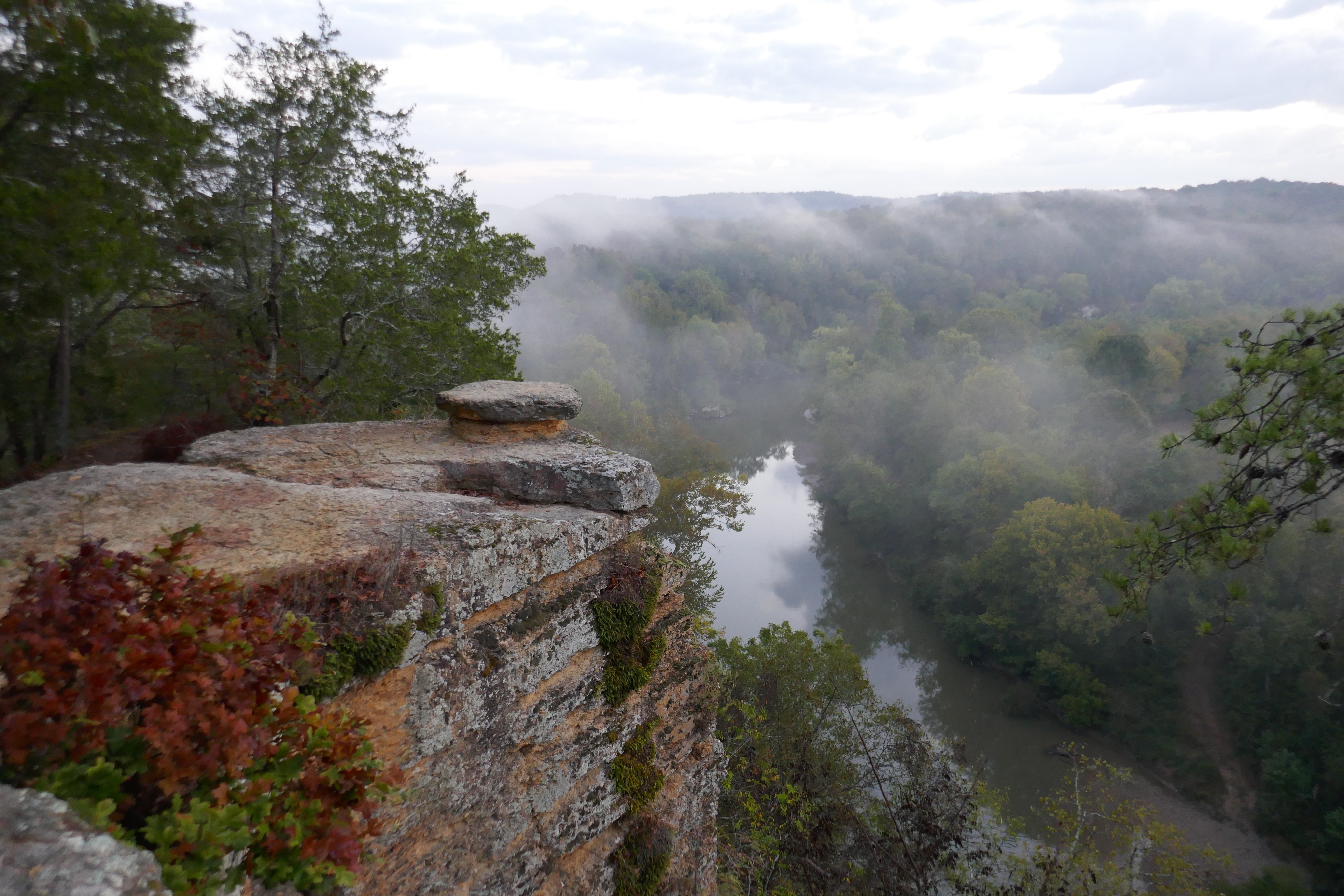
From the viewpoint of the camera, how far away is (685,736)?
7.98 metres

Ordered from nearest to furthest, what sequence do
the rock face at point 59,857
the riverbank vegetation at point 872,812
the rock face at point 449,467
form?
the rock face at point 59,857 < the rock face at point 449,467 < the riverbank vegetation at point 872,812

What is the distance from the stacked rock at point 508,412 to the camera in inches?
336

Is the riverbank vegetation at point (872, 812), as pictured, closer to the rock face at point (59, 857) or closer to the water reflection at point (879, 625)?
the water reflection at point (879, 625)

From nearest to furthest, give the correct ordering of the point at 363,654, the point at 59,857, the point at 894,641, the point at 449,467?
the point at 59,857 → the point at 363,654 → the point at 449,467 → the point at 894,641

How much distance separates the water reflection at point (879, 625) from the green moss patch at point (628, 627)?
14.8 meters

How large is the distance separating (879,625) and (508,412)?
84.2 ft

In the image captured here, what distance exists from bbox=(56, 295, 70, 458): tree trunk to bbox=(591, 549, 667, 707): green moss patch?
9862mm

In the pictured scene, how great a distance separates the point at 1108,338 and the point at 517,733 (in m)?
52.8

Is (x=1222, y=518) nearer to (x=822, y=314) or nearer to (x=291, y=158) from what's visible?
(x=291, y=158)

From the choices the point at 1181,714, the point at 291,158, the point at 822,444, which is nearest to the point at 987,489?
the point at 1181,714

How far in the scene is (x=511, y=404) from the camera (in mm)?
8539

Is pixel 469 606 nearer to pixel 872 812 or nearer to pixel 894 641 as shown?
A: pixel 872 812

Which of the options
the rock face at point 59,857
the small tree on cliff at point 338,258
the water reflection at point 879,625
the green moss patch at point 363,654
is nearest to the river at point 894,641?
the water reflection at point 879,625

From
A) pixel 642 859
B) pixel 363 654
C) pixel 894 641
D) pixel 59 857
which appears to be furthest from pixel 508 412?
pixel 894 641
